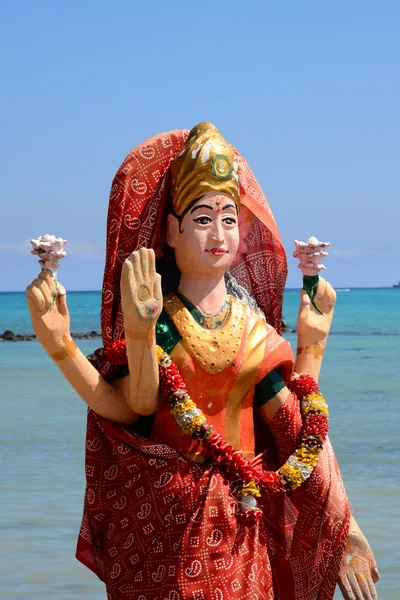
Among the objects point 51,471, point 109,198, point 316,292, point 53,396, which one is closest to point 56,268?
point 109,198

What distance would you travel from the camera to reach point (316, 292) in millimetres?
5086

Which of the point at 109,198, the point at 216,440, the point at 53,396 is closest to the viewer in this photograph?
the point at 216,440

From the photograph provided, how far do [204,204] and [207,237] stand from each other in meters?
0.12

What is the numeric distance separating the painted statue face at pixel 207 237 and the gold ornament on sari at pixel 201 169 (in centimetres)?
3

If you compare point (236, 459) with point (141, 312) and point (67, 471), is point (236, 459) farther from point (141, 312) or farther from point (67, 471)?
point (67, 471)

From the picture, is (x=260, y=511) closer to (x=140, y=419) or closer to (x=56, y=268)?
(x=140, y=419)

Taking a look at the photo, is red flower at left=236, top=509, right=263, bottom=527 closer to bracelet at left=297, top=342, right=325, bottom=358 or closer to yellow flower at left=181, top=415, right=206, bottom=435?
yellow flower at left=181, top=415, right=206, bottom=435

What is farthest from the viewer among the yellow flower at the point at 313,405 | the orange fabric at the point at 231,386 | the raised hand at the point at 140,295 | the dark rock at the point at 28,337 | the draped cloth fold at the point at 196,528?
the dark rock at the point at 28,337

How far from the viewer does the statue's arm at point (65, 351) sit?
14.9 ft

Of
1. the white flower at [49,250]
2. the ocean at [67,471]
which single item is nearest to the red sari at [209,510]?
the white flower at [49,250]

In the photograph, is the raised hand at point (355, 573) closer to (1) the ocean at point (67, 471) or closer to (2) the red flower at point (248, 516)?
(2) the red flower at point (248, 516)

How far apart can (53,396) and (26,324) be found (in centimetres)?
2351

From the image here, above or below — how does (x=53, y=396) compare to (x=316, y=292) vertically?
below

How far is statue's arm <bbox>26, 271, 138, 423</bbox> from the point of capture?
14.9 feet
